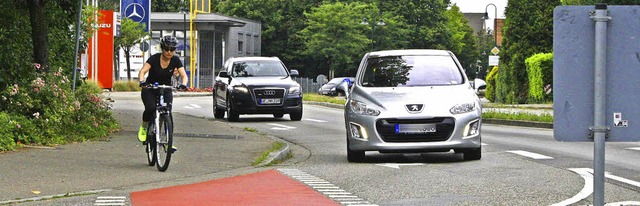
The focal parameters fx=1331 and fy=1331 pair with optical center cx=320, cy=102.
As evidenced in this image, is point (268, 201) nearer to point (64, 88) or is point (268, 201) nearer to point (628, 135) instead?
point (628, 135)

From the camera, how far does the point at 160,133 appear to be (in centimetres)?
1484

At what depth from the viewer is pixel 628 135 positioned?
7266 millimetres

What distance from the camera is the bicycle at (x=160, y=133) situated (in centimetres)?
1455

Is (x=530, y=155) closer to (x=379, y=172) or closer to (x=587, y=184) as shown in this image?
(x=379, y=172)

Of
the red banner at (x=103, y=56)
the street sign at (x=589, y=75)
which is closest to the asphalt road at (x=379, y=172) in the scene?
the street sign at (x=589, y=75)

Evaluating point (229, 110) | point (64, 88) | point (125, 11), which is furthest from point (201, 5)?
point (64, 88)

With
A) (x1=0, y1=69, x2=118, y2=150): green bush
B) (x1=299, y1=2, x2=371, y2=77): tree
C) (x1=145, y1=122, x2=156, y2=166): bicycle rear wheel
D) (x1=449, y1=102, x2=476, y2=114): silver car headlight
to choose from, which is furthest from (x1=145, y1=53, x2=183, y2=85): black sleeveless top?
(x1=299, y1=2, x2=371, y2=77): tree

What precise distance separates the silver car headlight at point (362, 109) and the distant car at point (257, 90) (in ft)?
45.6

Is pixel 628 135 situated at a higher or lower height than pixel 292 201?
higher

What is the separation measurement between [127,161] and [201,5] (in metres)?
74.2

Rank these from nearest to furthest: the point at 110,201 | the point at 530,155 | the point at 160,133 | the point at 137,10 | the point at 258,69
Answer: the point at 110,201
the point at 160,133
the point at 530,155
the point at 258,69
the point at 137,10

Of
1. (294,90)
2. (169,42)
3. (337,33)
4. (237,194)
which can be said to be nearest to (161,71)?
(169,42)

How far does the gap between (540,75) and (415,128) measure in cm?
3622

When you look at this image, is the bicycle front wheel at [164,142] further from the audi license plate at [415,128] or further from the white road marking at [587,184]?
the white road marking at [587,184]
